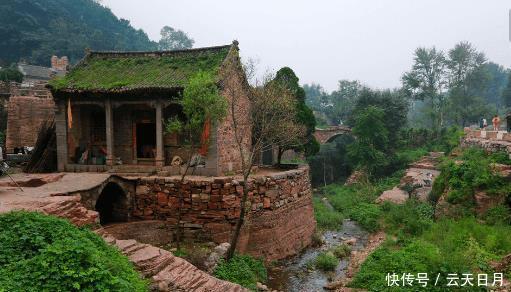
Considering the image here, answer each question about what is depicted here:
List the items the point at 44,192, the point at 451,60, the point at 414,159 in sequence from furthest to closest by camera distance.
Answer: the point at 451,60 → the point at 414,159 → the point at 44,192

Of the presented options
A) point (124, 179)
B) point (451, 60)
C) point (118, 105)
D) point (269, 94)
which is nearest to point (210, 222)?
point (124, 179)

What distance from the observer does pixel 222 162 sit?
17.1 m

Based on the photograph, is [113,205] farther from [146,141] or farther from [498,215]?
[498,215]

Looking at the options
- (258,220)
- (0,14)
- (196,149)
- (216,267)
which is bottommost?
(216,267)

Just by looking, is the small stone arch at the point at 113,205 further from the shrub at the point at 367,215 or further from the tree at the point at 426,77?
the tree at the point at 426,77

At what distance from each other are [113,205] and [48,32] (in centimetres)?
4377

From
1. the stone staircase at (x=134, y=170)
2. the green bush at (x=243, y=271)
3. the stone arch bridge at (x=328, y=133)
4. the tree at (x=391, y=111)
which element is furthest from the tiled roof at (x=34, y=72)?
the green bush at (x=243, y=271)

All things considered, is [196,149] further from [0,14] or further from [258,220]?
[0,14]

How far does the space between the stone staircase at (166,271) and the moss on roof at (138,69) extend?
7.58 meters

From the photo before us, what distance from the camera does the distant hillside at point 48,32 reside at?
46969mm

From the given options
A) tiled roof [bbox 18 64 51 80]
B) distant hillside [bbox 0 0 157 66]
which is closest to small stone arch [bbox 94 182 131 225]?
tiled roof [bbox 18 64 51 80]

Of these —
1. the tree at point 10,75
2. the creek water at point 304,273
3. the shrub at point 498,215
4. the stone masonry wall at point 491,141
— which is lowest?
the creek water at point 304,273

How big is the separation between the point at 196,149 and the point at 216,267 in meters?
6.46

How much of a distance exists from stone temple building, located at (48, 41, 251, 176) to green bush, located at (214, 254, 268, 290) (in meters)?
4.24
